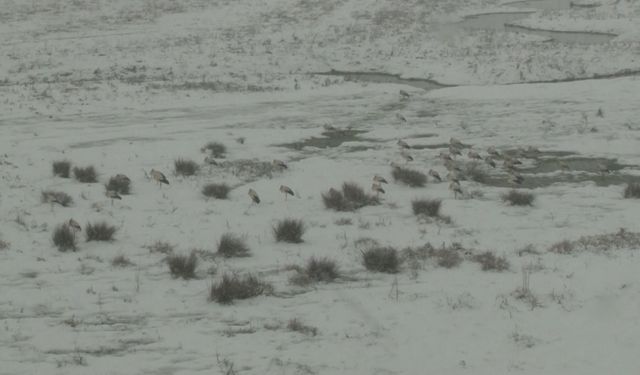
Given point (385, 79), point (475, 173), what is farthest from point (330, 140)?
point (385, 79)

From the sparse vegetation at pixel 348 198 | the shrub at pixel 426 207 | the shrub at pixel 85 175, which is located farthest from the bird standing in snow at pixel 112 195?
the shrub at pixel 426 207

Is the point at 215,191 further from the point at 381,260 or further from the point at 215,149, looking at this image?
the point at 381,260

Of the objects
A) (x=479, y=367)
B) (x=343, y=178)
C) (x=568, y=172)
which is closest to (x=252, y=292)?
(x=479, y=367)

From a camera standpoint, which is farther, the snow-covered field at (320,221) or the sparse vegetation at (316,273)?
the sparse vegetation at (316,273)

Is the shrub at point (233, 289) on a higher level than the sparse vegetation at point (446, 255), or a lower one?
higher

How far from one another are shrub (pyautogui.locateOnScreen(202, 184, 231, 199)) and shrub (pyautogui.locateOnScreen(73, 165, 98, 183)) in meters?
2.48

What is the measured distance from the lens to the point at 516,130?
57.2ft

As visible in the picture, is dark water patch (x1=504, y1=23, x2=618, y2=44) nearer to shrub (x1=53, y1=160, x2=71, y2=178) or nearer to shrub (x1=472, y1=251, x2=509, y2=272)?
shrub (x1=53, y1=160, x2=71, y2=178)

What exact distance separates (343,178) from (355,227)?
3087 millimetres

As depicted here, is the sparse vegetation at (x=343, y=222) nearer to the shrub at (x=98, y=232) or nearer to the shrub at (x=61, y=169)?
the shrub at (x=98, y=232)

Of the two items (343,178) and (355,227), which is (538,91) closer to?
(343,178)

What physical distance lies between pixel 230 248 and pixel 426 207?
3418 millimetres

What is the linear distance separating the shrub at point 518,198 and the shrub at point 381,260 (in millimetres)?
3536

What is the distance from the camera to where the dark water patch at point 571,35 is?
3284cm
